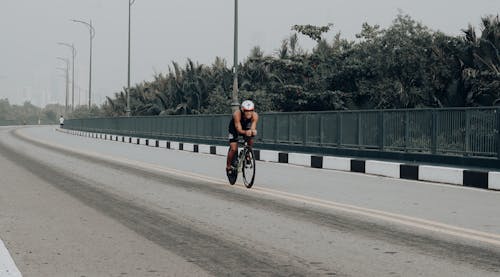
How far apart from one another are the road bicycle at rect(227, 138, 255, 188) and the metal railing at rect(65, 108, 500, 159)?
203 inches

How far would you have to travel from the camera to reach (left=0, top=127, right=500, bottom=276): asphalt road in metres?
5.95

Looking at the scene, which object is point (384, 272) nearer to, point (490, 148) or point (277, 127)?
point (490, 148)

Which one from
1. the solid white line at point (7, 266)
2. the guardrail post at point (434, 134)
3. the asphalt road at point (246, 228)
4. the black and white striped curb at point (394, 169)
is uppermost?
the guardrail post at point (434, 134)

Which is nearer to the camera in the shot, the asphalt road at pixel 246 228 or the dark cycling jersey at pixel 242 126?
the asphalt road at pixel 246 228

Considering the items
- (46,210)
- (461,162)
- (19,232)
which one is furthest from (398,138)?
(19,232)

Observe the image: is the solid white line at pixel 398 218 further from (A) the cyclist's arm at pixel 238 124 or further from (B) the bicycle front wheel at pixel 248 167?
(A) the cyclist's arm at pixel 238 124

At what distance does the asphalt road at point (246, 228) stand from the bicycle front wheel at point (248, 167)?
0.22m

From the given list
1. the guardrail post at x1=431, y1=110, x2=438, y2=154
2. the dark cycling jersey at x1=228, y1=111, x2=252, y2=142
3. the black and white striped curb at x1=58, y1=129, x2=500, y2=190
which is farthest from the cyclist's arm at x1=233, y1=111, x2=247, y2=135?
the guardrail post at x1=431, y1=110, x2=438, y2=154

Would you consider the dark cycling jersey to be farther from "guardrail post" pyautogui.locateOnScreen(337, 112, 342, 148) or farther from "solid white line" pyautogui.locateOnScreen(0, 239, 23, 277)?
"guardrail post" pyautogui.locateOnScreen(337, 112, 342, 148)

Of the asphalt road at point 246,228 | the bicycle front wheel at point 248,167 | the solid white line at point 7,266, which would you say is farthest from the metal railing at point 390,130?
the solid white line at point 7,266

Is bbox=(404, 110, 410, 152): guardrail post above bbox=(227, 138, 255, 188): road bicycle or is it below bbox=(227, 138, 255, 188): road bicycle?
above

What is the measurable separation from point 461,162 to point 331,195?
16.6 ft

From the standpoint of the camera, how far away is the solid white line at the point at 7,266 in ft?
18.3

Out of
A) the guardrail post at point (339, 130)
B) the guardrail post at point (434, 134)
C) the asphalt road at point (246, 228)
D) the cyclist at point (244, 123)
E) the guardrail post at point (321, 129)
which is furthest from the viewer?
the guardrail post at point (321, 129)
